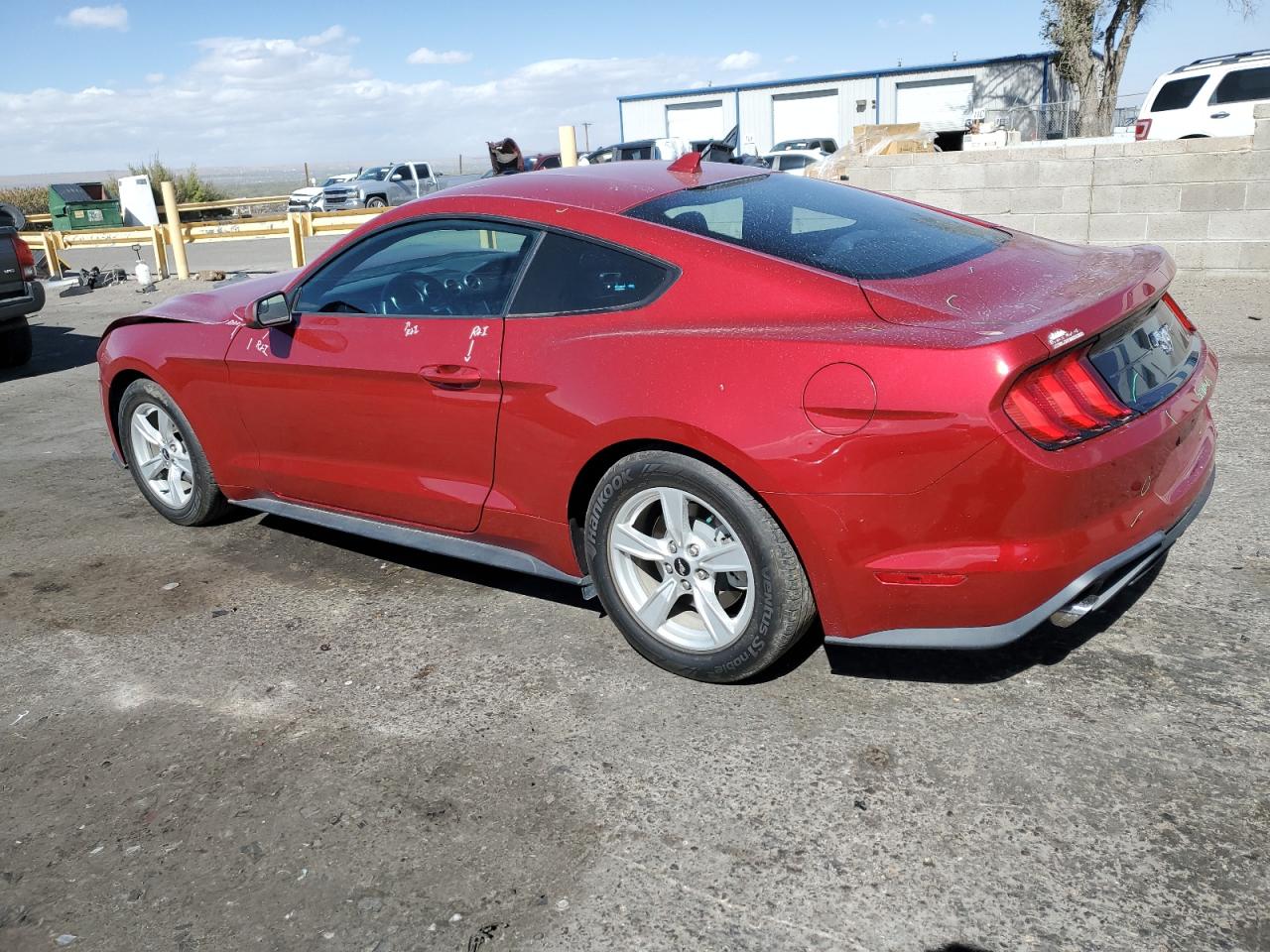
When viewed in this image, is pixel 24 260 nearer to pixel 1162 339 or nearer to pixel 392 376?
pixel 392 376

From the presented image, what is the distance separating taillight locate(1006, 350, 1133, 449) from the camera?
2707 mm

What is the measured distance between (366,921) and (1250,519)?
3706 millimetres

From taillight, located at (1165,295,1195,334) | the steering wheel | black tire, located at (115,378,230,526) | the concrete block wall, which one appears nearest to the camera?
taillight, located at (1165,295,1195,334)

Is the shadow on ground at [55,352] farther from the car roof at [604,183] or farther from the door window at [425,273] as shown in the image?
the car roof at [604,183]

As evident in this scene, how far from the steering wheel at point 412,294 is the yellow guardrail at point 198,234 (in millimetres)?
11177

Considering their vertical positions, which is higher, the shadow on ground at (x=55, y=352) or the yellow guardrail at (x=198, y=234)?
the yellow guardrail at (x=198, y=234)

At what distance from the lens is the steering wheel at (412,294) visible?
12.8 feet

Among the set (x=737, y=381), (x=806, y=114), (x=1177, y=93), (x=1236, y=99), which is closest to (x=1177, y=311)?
(x=737, y=381)

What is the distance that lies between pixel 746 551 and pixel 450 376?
1229 millimetres

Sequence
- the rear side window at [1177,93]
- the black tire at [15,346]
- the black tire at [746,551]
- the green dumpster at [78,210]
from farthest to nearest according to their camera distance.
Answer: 1. the green dumpster at [78,210]
2. the rear side window at [1177,93]
3. the black tire at [15,346]
4. the black tire at [746,551]

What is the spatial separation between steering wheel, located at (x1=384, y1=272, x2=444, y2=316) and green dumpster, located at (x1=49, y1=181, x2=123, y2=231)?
1124 inches

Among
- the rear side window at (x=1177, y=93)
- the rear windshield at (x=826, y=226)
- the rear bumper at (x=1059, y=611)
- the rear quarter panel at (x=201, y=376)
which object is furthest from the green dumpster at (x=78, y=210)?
the rear bumper at (x=1059, y=611)

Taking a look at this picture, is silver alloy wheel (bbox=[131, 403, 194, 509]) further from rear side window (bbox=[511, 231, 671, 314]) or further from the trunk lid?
the trunk lid

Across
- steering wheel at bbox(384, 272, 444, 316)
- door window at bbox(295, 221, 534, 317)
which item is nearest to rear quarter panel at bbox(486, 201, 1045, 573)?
door window at bbox(295, 221, 534, 317)
